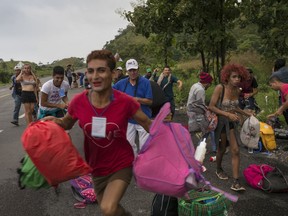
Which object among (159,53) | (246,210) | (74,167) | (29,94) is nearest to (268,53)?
(246,210)

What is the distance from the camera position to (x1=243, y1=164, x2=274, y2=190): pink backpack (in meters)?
5.04

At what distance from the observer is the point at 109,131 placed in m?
2.97

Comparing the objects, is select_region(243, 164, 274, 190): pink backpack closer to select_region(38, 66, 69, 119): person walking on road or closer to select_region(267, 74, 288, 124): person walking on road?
select_region(267, 74, 288, 124): person walking on road

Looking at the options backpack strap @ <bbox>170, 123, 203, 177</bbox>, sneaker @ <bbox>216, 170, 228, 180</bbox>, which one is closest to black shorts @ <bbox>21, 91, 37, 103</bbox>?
sneaker @ <bbox>216, 170, 228, 180</bbox>

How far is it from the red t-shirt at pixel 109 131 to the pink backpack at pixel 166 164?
313mm

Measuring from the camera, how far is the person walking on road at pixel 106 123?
2977mm

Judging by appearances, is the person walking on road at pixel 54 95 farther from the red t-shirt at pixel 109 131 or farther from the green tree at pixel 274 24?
the green tree at pixel 274 24

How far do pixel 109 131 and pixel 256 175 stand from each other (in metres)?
3.03

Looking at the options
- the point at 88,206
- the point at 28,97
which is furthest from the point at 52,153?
the point at 28,97

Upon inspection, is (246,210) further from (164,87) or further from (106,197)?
(164,87)

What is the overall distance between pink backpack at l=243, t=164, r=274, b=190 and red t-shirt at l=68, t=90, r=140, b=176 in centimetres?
263

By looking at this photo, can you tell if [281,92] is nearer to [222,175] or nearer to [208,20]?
[222,175]

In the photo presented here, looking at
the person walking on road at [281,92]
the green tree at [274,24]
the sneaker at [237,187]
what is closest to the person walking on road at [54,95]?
the sneaker at [237,187]

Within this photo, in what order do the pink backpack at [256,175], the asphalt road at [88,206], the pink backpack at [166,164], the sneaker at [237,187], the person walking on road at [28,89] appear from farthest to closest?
the person walking on road at [28,89] → the pink backpack at [256,175] → the sneaker at [237,187] → the asphalt road at [88,206] → the pink backpack at [166,164]
